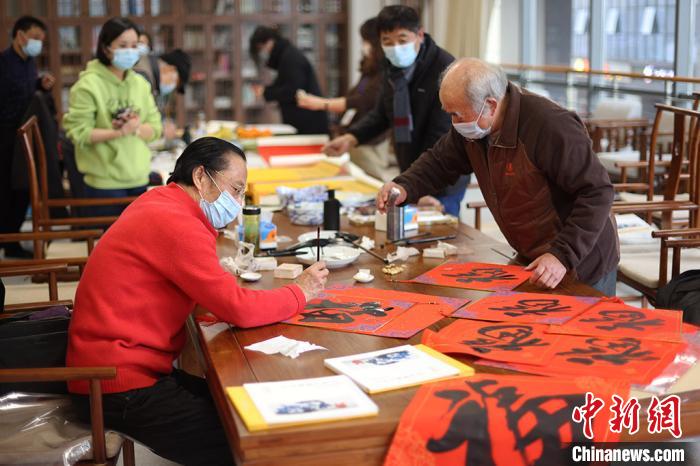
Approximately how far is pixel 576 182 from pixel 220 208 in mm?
1088

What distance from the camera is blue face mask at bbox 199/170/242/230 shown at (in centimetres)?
248

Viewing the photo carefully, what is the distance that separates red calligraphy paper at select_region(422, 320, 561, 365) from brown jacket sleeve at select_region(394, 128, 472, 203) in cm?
108

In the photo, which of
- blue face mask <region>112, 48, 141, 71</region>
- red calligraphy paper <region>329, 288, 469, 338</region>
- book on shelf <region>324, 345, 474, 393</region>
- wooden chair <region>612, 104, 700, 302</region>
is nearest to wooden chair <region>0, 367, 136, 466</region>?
book on shelf <region>324, 345, 474, 393</region>

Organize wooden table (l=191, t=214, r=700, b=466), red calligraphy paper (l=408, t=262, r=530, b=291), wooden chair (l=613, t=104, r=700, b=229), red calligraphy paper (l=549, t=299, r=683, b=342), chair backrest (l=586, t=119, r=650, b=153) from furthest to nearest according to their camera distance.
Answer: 1. chair backrest (l=586, t=119, r=650, b=153)
2. wooden chair (l=613, t=104, r=700, b=229)
3. red calligraphy paper (l=408, t=262, r=530, b=291)
4. red calligraphy paper (l=549, t=299, r=683, b=342)
5. wooden table (l=191, t=214, r=700, b=466)

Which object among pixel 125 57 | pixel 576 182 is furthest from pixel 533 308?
pixel 125 57

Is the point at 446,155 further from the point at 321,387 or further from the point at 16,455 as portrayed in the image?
the point at 16,455

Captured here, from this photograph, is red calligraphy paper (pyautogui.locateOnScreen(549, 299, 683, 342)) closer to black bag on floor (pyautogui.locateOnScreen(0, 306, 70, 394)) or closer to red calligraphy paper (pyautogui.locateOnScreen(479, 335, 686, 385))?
red calligraphy paper (pyautogui.locateOnScreen(479, 335, 686, 385))

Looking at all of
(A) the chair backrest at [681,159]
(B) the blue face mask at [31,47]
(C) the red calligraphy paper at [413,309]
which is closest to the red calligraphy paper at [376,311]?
(C) the red calligraphy paper at [413,309]

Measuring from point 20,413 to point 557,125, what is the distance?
5.72 ft

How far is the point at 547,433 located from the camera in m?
1.85

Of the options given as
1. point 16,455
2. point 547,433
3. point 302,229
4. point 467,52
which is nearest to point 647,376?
point 547,433

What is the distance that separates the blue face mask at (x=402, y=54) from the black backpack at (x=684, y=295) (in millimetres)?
1518

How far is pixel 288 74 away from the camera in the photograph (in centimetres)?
688

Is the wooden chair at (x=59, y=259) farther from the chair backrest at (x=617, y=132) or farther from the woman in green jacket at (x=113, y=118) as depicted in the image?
the chair backrest at (x=617, y=132)
